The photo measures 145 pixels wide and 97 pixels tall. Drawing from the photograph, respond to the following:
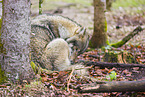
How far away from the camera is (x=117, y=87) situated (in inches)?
157

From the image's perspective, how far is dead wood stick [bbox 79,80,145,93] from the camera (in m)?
3.95

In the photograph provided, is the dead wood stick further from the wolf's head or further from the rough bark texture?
the wolf's head

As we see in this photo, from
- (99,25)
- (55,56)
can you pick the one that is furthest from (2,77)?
(99,25)

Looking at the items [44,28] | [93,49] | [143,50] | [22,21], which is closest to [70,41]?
[44,28]

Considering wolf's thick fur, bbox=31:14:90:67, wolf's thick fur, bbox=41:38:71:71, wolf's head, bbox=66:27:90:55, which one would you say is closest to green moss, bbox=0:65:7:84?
wolf's thick fur, bbox=31:14:90:67

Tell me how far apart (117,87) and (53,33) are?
114 inches

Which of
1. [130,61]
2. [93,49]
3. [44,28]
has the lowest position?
[130,61]

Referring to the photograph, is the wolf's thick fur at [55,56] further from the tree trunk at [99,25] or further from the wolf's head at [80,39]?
the tree trunk at [99,25]

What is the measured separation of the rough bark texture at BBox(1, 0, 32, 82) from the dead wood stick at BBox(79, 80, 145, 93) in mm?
1408

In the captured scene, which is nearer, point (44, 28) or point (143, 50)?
point (44, 28)

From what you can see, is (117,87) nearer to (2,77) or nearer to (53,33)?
(2,77)

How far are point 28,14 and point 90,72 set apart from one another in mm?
2577

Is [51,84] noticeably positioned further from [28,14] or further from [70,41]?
[70,41]

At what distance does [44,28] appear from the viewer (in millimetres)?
5777
